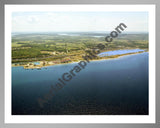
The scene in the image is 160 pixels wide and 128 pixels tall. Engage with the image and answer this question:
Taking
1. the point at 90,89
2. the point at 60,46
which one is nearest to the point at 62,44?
the point at 60,46

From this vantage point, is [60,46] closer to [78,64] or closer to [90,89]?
[78,64]

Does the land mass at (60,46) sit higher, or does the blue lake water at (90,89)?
the land mass at (60,46)

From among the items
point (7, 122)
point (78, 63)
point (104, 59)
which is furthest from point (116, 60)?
point (7, 122)

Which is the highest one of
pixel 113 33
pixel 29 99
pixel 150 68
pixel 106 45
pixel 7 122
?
pixel 113 33

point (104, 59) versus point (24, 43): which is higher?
point (24, 43)

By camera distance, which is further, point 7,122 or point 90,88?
point 90,88

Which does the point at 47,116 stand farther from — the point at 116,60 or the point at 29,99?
the point at 116,60

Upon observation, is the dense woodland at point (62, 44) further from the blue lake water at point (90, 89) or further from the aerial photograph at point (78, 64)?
the blue lake water at point (90, 89)

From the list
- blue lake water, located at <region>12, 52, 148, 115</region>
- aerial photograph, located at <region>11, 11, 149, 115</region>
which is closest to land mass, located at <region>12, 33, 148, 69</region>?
aerial photograph, located at <region>11, 11, 149, 115</region>

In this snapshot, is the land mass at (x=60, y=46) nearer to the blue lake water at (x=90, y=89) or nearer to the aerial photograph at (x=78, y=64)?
the aerial photograph at (x=78, y=64)

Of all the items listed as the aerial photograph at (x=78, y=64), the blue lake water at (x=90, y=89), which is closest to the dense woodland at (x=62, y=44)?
the aerial photograph at (x=78, y=64)
